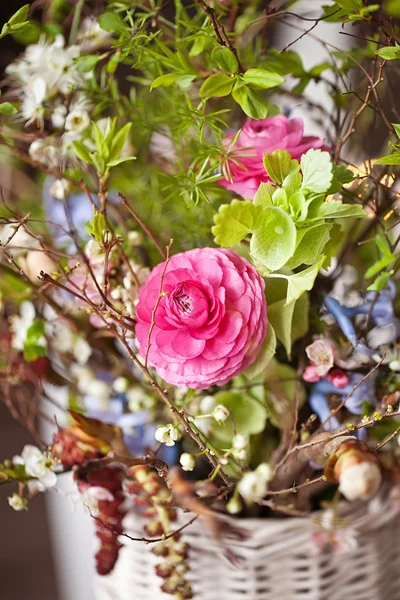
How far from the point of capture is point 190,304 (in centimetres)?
36

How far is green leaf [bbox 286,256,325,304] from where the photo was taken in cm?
35

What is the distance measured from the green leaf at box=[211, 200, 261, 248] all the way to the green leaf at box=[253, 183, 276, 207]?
2 centimetres

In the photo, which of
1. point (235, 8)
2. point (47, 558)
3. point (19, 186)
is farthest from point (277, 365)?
point (47, 558)

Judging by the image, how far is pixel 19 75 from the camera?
0.53m

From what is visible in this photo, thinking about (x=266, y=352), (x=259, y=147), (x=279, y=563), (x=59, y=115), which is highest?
(x=59, y=115)

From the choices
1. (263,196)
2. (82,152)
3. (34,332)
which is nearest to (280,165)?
(263,196)

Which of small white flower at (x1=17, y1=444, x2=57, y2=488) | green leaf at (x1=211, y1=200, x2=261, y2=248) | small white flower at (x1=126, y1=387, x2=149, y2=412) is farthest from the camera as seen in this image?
small white flower at (x1=126, y1=387, x2=149, y2=412)

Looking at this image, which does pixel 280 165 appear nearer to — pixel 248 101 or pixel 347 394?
pixel 248 101

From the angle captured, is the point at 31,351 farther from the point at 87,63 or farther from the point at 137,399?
the point at 87,63

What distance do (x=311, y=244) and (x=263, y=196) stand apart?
1.5 inches

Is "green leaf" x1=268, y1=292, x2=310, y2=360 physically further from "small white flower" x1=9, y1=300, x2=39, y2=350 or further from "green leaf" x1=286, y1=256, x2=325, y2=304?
"small white flower" x1=9, y1=300, x2=39, y2=350

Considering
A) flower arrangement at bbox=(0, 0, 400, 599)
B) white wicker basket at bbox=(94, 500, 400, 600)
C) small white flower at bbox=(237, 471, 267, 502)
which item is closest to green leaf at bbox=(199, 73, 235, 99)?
flower arrangement at bbox=(0, 0, 400, 599)

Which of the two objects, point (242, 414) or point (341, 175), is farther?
point (242, 414)

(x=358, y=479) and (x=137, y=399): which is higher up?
(x=137, y=399)
